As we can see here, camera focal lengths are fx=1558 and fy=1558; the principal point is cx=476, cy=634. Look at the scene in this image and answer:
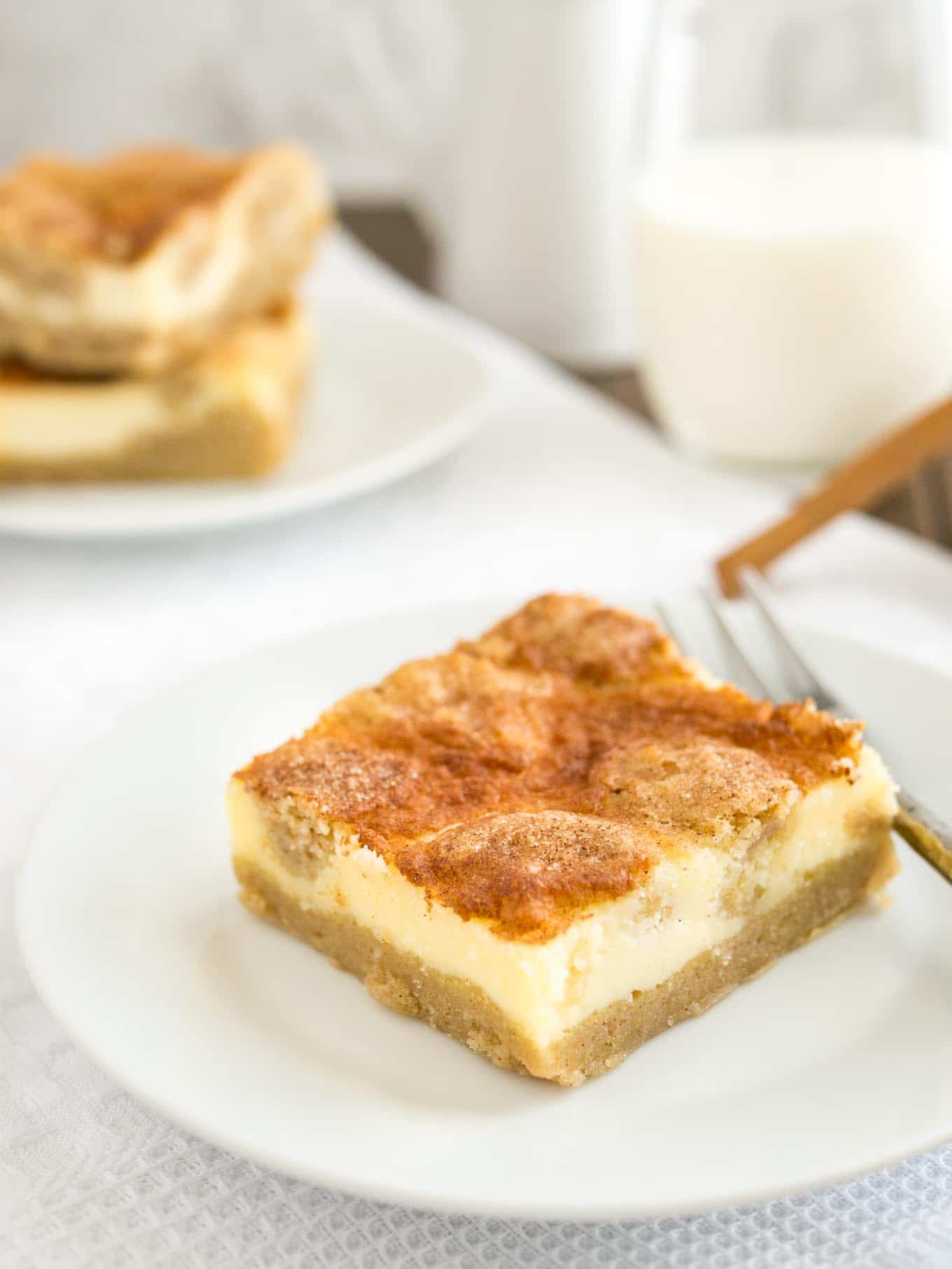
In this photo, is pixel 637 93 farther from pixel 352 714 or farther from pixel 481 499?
pixel 352 714

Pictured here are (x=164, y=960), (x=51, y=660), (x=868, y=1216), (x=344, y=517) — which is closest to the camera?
(x=868, y=1216)

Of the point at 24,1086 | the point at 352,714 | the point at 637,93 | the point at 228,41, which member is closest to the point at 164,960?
the point at 24,1086

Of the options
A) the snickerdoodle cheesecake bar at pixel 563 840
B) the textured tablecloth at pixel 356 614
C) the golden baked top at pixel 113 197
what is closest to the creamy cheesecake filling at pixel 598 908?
the snickerdoodle cheesecake bar at pixel 563 840

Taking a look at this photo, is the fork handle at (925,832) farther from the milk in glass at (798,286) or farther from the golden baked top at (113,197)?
the golden baked top at (113,197)

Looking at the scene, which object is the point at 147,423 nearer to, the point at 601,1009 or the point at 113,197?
the point at 113,197

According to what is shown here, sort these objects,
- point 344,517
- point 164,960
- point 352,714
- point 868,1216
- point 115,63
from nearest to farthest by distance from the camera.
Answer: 1. point 868,1216
2. point 164,960
3. point 352,714
4. point 344,517
5. point 115,63

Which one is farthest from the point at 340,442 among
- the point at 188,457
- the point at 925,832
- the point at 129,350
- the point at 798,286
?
the point at 925,832
